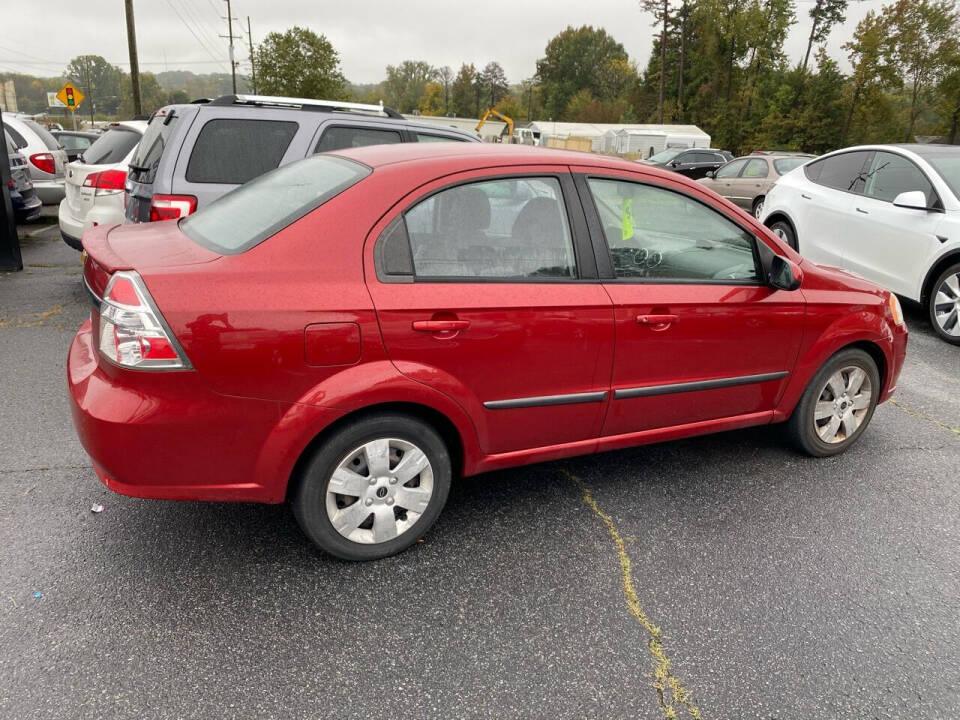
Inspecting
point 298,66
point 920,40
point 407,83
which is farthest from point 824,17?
point 407,83

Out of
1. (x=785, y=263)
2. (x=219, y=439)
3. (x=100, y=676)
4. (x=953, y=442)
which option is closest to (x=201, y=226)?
(x=219, y=439)

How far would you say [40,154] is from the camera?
36.5 feet

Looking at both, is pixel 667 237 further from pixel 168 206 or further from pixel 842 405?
pixel 168 206

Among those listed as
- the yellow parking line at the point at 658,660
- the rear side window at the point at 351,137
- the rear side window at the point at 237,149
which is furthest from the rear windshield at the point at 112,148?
the yellow parking line at the point at 658,660

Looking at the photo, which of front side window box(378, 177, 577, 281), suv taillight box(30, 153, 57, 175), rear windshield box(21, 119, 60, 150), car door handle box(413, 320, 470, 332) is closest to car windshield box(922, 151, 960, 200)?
front side window box(378, 177, 577, 281)

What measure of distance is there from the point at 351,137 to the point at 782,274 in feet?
12.3

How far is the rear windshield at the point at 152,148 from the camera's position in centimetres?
531

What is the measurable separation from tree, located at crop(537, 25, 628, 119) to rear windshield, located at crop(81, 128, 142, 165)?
116 meters

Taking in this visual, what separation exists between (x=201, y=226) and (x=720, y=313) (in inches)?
92.8

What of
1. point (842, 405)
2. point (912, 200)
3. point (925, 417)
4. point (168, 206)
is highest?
point (912, 200)

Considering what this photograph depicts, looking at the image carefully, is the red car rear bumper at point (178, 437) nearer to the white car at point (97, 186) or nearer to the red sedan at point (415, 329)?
the red sedan at point (415, 329)

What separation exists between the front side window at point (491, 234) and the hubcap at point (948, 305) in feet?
16.2

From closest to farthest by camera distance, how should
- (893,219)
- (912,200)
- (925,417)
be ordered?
1. (925,417)
2. (912,200)
3. (893,219)

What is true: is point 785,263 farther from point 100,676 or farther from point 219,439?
point 100,676
